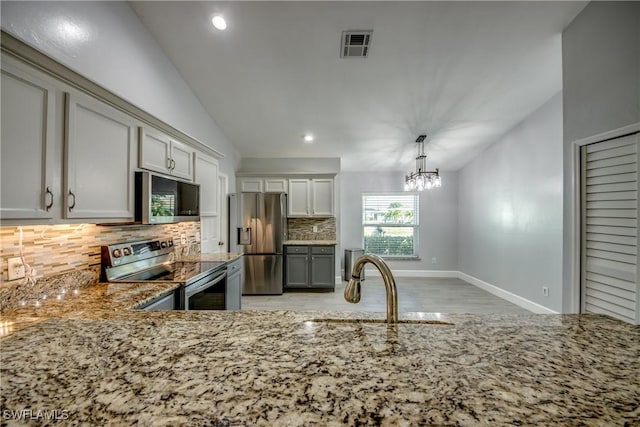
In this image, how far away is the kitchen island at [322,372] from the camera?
47 cm

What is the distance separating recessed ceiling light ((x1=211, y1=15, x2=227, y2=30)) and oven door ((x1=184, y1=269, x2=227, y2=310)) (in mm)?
2365

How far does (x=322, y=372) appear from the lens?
23.3 inches

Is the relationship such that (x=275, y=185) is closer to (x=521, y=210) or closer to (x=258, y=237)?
(x=258, y=237)

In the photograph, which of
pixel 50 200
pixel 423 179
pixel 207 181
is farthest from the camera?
pixel 423 179

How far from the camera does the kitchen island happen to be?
0.47 m

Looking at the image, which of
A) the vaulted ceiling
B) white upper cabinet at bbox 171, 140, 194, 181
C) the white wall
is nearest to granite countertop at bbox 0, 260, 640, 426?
the white wall

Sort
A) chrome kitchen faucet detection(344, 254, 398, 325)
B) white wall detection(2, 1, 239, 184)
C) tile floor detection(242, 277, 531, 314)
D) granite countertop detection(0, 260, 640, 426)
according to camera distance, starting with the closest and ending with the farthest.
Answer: granite countertop detection(0, 260, 640, 426) → chrome kitchen faucet detection(344, 254, 398, 325) → white wall detection(2, 1, 239, 184) → tile floor detection(242, 277, 531, 314)

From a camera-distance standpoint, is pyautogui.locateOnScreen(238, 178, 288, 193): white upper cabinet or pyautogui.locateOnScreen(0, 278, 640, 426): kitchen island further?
pyautogui.locateOnScreen(238, 178, 288, 193): white upper cabinet

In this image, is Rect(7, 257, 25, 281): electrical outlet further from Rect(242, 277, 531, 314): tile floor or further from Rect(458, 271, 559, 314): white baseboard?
Rect(458, 271, 559, 314): white baseboard

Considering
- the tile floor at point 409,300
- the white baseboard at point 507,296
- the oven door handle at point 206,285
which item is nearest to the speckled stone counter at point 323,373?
the oven door handle at point 206,285

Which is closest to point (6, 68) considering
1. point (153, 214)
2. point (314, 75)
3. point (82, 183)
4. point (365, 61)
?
point (82, 183)

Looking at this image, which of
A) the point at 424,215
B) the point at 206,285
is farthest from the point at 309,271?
the point at 424,215

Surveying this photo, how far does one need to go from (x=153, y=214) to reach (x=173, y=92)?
5.58 feet

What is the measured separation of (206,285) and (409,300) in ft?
10.8
